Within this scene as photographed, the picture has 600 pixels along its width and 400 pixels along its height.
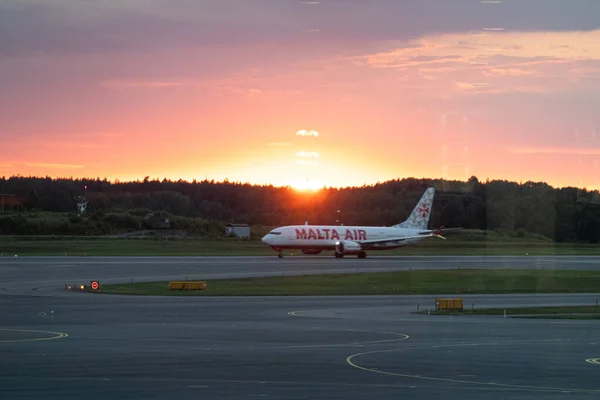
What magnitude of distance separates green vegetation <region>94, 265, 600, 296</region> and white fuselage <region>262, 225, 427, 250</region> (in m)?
27.2

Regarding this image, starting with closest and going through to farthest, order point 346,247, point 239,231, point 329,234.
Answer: point 346,247 < point 329,234 < point 239,231

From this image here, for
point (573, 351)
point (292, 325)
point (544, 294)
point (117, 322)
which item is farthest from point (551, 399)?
point (544, 294)

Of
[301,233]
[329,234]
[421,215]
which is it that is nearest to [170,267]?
[301,233]

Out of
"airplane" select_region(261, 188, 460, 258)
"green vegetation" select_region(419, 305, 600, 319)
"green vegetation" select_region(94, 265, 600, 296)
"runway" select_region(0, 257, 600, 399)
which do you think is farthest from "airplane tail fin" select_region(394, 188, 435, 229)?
"green vegetation" select_region(419, 305, 600, 319)

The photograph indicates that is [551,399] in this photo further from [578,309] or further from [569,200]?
[569,200]

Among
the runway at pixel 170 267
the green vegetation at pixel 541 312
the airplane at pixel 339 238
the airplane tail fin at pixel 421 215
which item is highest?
the airplane tail fin at pixel 421 215

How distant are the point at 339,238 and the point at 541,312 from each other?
62.0 meters

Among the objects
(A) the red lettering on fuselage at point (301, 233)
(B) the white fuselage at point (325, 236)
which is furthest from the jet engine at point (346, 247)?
(A) the red lettering on fuselage at point (301, 233)

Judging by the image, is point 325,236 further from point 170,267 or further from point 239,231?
point 239,231

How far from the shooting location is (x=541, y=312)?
43281mm

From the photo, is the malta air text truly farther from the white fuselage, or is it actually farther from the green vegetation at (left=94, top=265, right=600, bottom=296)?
the green vegetation at (left=94, top=265, right=600, bottom=296)

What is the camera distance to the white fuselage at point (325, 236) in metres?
102

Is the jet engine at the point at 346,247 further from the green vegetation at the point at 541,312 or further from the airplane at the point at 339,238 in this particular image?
the green vegetation at the point at 541,312

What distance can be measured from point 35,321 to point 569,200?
398 feet
